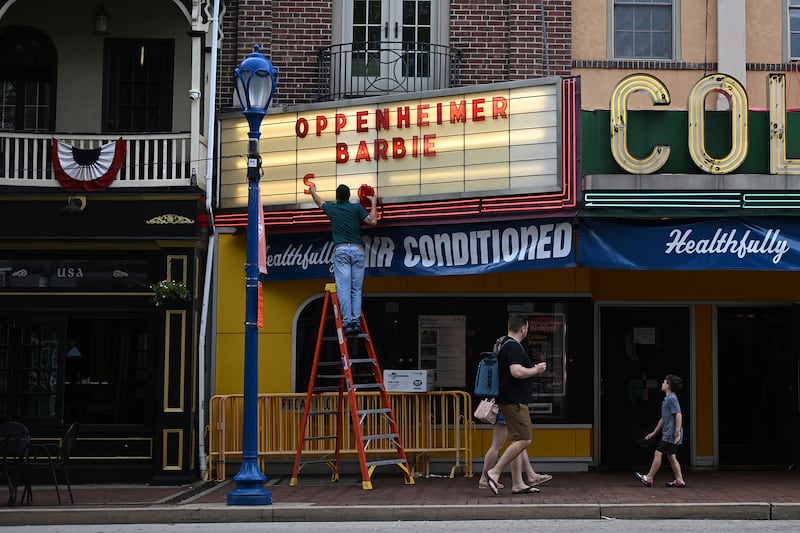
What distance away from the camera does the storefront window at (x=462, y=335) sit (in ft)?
51.0

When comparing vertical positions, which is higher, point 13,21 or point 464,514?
point 13,21

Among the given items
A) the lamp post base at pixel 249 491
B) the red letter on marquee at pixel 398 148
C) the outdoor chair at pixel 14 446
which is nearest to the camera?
the lamp post base at pixel 249 491

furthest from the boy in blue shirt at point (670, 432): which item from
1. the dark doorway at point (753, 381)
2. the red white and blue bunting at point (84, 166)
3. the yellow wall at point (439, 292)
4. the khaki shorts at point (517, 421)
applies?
the red white and blue bunting at point (84, 166)

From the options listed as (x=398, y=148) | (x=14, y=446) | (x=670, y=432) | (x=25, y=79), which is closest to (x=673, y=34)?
(x=398, y=148)

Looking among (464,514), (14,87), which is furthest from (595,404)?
(14,87)

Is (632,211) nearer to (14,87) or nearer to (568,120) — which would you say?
(568,120)

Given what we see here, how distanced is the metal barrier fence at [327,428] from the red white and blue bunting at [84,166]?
321 cm

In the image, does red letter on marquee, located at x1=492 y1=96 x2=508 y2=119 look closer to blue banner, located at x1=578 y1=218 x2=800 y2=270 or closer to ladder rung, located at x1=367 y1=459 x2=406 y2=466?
blue banner, located at x1=578 y1=218 x2=800 y2=270

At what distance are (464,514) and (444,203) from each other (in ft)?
13.6

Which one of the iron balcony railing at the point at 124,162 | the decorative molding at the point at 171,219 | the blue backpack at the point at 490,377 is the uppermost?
the iron balcony railing at the point at 124,162

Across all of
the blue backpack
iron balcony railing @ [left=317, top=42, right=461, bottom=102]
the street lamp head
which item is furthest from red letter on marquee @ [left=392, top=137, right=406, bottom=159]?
the blue backpack

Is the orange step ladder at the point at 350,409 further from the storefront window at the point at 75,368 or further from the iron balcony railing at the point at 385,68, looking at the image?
the iron balcony railing at the point at 385,68

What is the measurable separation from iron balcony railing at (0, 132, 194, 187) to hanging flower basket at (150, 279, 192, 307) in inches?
54.3

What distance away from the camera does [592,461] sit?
15859 mm
